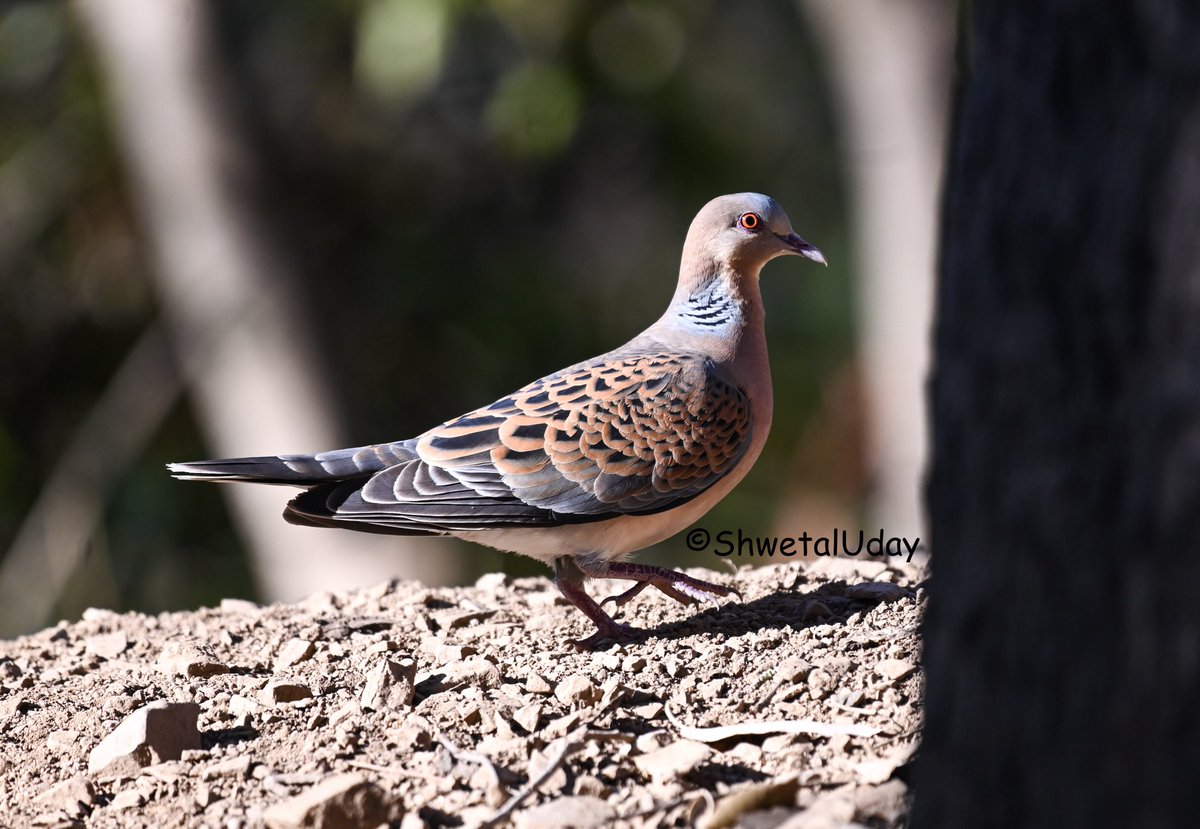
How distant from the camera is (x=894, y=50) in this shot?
8414 mm

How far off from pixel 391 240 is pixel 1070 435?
11.7 m

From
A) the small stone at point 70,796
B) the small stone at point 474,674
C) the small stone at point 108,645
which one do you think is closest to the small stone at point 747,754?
the small stone at point 474,674

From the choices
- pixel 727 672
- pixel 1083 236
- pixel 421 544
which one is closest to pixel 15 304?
pixel 421 544

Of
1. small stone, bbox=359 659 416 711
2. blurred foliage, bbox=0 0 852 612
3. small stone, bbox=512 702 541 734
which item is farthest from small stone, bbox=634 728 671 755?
blurred foliage, bbox=0 0 852 612

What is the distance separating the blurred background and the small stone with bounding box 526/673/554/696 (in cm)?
488

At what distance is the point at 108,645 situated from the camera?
14.9 ft

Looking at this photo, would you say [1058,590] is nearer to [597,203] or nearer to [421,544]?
[421,544]

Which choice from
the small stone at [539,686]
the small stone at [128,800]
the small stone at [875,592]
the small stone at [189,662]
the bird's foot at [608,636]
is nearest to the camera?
the small stone at [128,800]

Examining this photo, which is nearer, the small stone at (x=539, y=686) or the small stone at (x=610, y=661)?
the small stone at (x=539, y=686)

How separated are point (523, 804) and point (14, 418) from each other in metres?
11.4

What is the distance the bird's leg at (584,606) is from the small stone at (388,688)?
0.71 m

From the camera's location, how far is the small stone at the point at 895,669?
341 cm

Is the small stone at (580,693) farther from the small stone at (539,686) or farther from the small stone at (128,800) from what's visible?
the small stone at (128,800)

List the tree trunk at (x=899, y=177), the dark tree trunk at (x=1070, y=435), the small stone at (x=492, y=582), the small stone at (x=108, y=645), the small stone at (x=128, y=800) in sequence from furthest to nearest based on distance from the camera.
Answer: the tree trunk at (x=899, y=177), the small stone at (x=492, y=582), the small stone at (x=108, y=645), the small stone at (x=128, y=800), the dark tree trunk at (x=1070, y=435)
